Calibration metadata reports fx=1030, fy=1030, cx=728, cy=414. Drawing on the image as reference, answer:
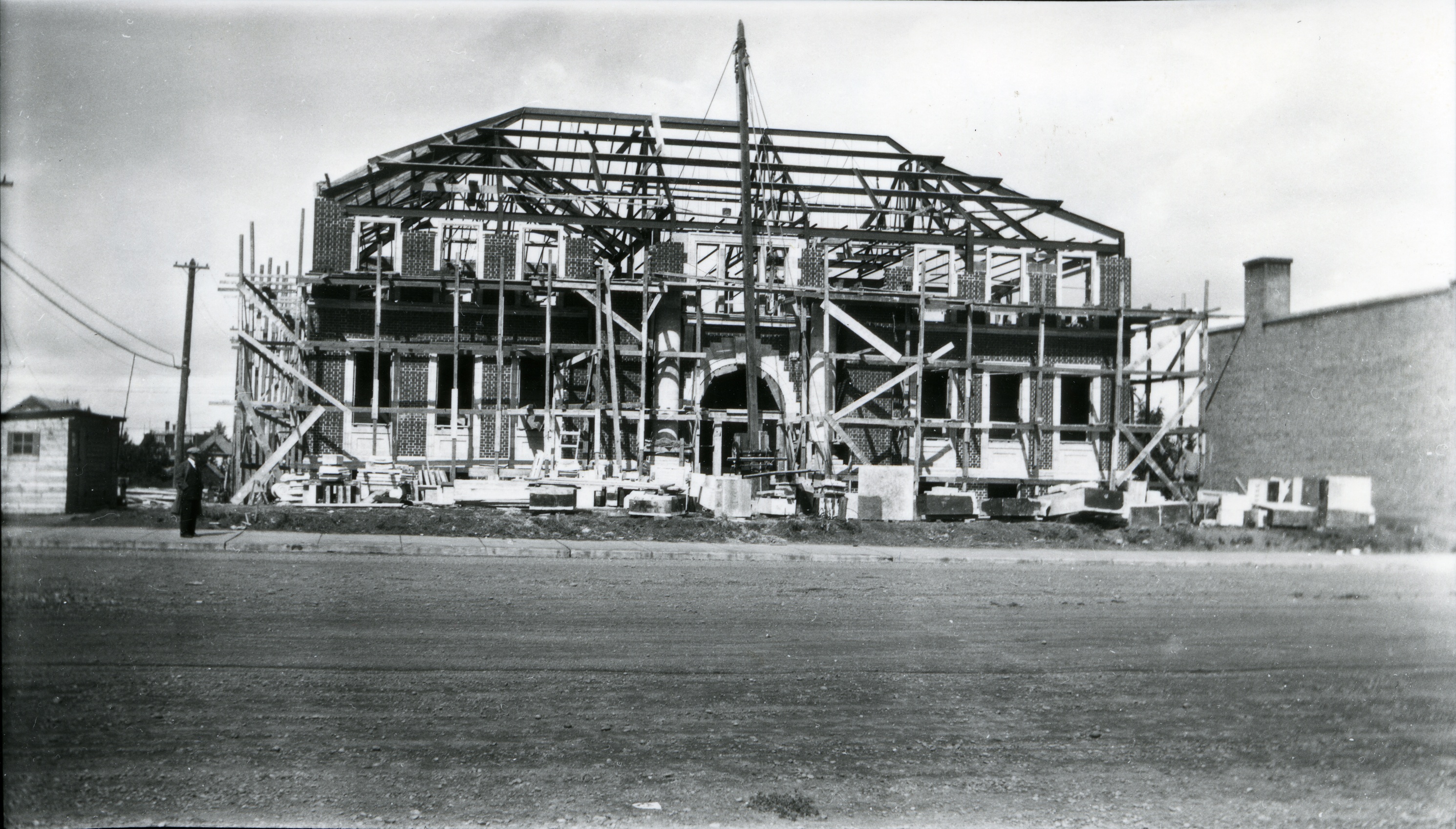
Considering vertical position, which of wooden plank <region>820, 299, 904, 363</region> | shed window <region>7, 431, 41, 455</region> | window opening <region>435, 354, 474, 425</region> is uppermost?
wooden plank <region>820, 299, 904, 363</region>

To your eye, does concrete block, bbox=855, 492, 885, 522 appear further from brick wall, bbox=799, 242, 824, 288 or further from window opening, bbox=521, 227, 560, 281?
window opening, bbox=521, 227, 560, 281

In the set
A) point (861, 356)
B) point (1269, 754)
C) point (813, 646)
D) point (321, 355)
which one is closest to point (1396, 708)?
point (1269, 754)

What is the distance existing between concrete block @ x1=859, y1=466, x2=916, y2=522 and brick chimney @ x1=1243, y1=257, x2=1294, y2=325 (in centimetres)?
1135

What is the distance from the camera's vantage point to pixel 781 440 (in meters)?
26.7

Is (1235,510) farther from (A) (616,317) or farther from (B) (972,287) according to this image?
(A) (616,317)

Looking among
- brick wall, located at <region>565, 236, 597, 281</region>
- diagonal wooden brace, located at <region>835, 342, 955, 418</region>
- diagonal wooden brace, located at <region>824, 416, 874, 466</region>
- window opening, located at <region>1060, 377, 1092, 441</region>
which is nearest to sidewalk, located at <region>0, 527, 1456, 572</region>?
diagonal wooden brace, located at <region>824, 416, 874, 466</region>

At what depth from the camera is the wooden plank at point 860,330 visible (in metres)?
25.2

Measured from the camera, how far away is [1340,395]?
24172mm

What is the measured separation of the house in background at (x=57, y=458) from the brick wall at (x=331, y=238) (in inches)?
360

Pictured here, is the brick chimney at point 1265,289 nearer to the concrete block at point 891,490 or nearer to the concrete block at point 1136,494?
the concrete block at point 1136,494

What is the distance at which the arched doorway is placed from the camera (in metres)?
26.7

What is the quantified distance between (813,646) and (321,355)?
62.7 ft

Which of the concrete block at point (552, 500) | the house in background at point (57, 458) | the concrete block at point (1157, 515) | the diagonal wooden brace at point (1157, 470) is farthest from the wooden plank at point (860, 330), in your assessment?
the house in background at point (57, 458)

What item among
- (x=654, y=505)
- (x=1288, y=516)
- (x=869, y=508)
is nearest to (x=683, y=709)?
(x=654, y=505)
